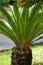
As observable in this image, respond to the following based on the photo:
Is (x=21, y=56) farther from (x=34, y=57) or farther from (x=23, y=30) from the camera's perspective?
(x=34, y=57)

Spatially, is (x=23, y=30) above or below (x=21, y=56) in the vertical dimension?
above

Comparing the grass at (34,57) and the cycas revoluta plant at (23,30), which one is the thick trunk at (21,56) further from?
the grass at (34,57)

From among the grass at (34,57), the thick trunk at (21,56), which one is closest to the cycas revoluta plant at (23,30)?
the thick trunk at (21,56)

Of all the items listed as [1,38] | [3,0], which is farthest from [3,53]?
[3,0]

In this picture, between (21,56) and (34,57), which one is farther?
(34,57)

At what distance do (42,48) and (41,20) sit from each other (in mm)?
4254

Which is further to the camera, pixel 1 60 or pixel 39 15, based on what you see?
pixel 1 60

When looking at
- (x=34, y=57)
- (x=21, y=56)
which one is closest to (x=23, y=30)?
(x=21, y=56)

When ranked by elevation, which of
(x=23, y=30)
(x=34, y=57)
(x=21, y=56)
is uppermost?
(x=23, y=30)

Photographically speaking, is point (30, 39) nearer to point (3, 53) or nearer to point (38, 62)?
point (38, 62)

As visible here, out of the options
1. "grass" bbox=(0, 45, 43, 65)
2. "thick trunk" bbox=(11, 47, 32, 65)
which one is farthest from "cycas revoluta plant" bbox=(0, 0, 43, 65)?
"grass" bbox=(0, 45, 43, 65)

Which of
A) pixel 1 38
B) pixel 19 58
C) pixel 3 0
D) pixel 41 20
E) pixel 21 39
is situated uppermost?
pixel 3 0

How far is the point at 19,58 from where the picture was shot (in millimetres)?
7598

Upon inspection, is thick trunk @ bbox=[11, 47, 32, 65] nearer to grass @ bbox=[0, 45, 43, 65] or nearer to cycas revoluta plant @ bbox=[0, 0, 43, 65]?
cycas revoluta plant @ bbox=[0, 0, 43, 65]
